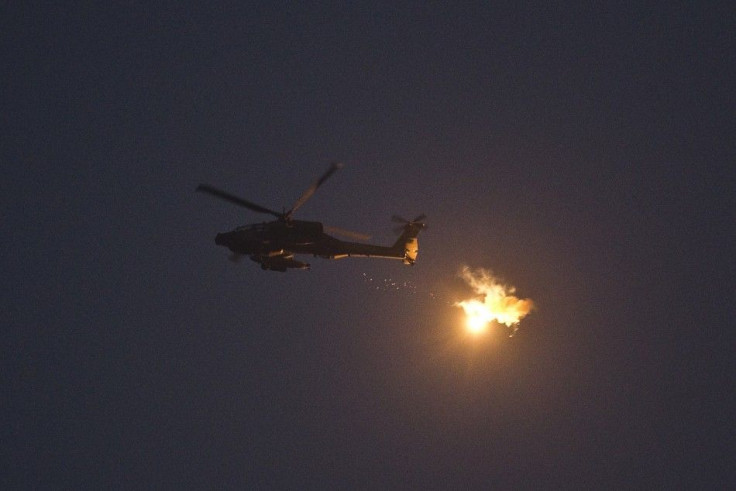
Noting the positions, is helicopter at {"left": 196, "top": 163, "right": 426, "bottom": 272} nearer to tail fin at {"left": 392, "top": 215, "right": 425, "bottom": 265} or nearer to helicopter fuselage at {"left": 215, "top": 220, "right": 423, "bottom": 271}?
helicopter fuselage at {"left": 215, "top": 220, "right": 423, "bottom": 271}

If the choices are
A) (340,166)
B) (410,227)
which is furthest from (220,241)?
(410,227)

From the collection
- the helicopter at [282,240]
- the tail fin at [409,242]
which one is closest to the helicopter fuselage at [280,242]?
the helicopter at [282,240]

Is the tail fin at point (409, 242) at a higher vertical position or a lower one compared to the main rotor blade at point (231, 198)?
higher

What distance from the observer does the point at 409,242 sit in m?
61.9

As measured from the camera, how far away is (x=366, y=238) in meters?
55.3

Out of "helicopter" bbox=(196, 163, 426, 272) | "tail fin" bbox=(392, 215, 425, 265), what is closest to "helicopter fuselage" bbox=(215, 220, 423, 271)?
"helicopter" bbox=(196, 163, 426, 272)

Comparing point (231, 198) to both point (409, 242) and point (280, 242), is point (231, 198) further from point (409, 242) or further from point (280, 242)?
point (409, 242)

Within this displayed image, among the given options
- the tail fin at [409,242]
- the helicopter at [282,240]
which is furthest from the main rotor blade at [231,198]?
the tail fin at [409,242]

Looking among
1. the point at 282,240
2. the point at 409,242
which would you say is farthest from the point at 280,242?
the point at 409,242

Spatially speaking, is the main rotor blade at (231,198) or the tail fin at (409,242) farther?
the tail fin at (409,242)

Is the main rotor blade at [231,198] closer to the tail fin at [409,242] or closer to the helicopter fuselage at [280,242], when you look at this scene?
the helicopter fuselage at [280,242]

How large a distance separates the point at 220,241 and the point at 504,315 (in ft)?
76.5

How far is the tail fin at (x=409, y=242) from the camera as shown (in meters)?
61.1

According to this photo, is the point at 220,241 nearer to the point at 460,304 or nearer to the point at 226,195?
the point at 226,195
